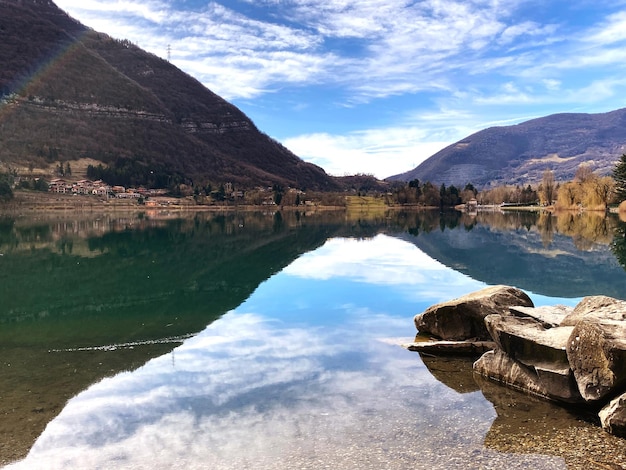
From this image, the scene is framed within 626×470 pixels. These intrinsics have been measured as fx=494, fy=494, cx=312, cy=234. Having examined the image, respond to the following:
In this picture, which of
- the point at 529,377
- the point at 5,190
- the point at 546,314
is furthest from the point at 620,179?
the point at 5,190

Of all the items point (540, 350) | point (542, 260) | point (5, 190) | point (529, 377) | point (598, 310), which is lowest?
point (542, 260)

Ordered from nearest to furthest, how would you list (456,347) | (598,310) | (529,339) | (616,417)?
1. (616,417)
2. (529,339)
3. (598,310)
4. (456,347)

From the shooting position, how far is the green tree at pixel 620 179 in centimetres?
9994

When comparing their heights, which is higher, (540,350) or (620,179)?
(620,179)

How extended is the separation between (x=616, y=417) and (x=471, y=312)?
6781mm

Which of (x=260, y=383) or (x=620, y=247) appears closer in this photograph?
(x=260, y=383)

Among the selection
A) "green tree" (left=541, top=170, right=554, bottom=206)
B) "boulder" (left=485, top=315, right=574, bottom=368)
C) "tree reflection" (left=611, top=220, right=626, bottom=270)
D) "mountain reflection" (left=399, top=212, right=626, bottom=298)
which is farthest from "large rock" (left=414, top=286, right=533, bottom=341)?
"green tree" (left=541, top=170, right=554, bottom=206)

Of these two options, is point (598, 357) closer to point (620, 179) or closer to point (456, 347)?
point (456, 347)

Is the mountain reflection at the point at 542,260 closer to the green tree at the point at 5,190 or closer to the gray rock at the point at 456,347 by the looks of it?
the gray rock at the point at 456,347

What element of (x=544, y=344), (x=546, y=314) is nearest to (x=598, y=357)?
(x=544, y=344)

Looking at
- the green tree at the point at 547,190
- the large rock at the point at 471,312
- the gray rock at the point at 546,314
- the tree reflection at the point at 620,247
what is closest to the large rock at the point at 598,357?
the gray rock at the point at 546,314

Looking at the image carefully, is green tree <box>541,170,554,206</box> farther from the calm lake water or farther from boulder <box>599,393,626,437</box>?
boulder <box>599,393,626,437</box>

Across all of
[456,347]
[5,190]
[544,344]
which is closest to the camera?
[544,344]

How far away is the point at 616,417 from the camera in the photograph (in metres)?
10.4
